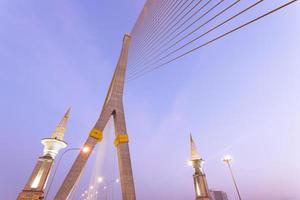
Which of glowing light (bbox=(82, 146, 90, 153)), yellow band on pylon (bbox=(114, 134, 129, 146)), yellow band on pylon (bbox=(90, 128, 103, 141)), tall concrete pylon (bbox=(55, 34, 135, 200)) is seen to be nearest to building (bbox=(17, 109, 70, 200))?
tall concrete pylon (bbox=(55, 34, 135, 200))

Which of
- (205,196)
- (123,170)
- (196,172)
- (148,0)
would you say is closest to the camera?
(123,170)

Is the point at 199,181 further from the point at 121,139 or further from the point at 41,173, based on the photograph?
the point at 41,173

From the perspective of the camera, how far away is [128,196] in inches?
281

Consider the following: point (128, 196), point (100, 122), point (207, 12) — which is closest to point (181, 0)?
point (207, 12)

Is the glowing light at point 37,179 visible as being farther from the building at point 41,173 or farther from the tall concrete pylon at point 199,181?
the tall concrete pylon at point 199,181

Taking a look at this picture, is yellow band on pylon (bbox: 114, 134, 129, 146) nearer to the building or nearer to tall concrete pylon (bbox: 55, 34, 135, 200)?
tall concrete pylon (bbox: 55, 34, 135, 200)

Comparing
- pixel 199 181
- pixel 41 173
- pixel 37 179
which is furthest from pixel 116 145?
pixel 199 181

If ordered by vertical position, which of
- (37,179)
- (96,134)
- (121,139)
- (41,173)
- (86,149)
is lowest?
(37,179)

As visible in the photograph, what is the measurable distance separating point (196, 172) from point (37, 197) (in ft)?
44.6

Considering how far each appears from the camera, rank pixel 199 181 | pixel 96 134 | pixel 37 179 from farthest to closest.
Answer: pixel 199 181
pixel 37 179
pixel 96 134

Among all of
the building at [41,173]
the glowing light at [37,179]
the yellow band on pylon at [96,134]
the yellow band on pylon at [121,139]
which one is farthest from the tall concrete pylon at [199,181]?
the glowing light at [37,179]

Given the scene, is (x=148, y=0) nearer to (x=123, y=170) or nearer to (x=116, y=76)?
(x=116, y=76)

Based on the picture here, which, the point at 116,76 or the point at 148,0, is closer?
the point at 116,76

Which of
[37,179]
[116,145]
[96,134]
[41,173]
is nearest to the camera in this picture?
[96,134]
